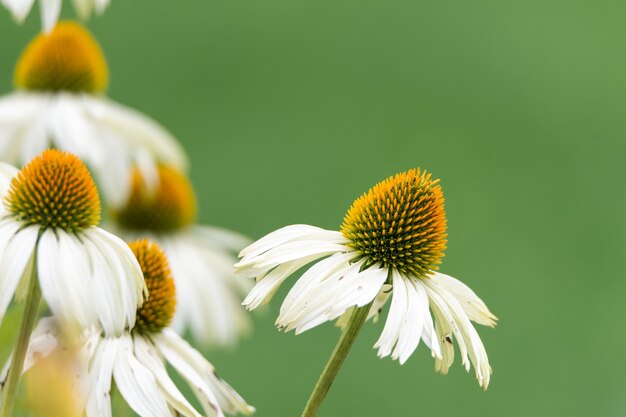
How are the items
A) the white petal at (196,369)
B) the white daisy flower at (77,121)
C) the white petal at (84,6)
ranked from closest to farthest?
the white petal at (196,369) → the white petal at (84,6) → the white daisy flower at (77,121)

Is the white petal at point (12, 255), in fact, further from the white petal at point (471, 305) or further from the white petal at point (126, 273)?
the white petal at point (471, 305)

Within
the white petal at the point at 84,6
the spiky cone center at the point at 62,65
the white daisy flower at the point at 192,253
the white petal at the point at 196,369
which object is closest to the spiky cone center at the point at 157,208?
the white daisy flower at the point at 192,253

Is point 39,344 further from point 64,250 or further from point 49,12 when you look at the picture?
point 49,12

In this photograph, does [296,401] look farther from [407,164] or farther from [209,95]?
[209,95]

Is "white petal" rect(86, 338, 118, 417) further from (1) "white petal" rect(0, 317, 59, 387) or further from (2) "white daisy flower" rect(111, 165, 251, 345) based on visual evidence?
(2) "white daisy flower" rect(111, 165, 251, 345)

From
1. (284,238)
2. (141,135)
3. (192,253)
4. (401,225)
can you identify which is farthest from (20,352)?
(192,253)

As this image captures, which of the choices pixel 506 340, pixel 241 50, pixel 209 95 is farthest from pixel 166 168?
pixel 241 50
